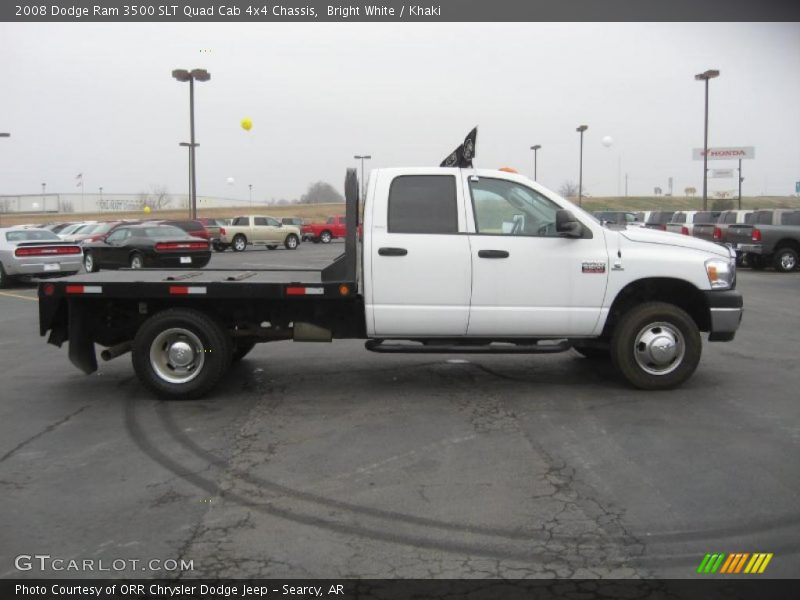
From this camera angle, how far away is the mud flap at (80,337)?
6.88 meters

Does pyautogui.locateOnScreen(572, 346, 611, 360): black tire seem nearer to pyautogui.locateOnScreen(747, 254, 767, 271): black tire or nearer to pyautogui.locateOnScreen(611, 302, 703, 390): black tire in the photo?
pyautogui.locateOnScreen(611, 302, 703, 390): black tire

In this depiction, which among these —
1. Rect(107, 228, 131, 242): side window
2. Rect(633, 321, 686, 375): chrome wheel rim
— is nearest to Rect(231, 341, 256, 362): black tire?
Rect(633, 321, 686, 375): chrome wheel rim

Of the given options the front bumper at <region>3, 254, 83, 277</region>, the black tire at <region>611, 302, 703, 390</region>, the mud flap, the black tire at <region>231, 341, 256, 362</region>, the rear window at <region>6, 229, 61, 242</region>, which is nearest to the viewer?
the black tire at <region>611, 302, 703, 390</region>

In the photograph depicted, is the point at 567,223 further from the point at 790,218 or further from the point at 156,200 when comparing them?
the point at 156,200

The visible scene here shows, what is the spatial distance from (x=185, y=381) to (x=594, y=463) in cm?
376

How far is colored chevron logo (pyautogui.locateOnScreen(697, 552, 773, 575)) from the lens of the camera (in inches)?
138

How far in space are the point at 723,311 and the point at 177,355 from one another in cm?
510

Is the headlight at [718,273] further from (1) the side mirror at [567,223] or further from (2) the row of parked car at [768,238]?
(2) the row of parked car at [768,238]

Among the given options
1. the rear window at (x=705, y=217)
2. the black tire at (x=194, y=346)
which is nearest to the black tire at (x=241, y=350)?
the black tire at (x=194, y=346)

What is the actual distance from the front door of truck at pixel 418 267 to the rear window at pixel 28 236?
15565mm

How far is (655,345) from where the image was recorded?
6.75 metres

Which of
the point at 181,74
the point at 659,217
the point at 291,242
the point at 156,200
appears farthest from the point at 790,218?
the point at 156,200

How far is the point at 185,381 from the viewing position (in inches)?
265

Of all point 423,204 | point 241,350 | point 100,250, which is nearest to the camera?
point 423,204
